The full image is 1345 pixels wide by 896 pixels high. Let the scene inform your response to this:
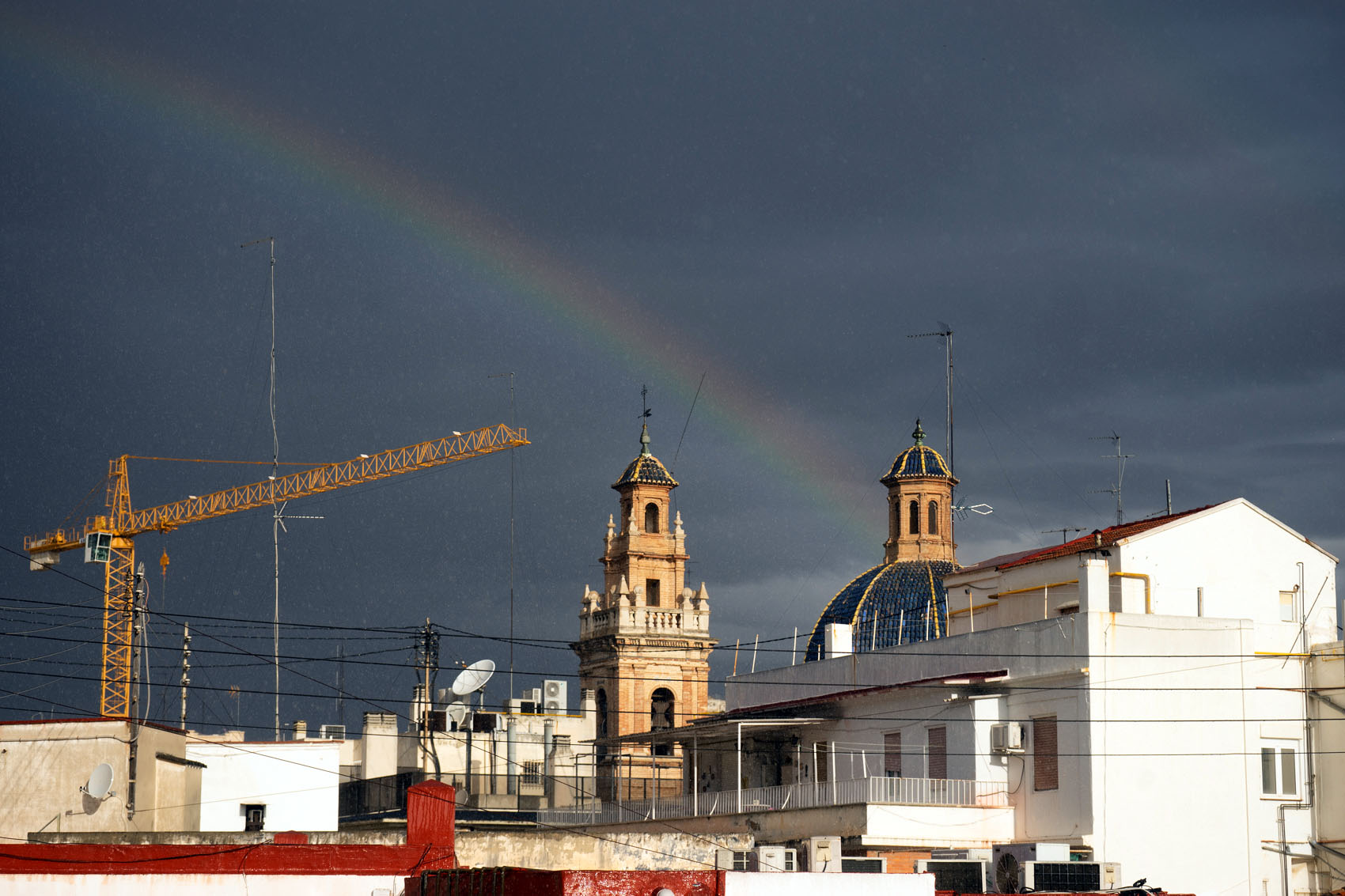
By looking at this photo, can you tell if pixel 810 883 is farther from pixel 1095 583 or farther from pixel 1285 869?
pixel 1285 869

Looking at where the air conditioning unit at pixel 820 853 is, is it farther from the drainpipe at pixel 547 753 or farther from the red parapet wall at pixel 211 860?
the drainpipe at pixel 547 753

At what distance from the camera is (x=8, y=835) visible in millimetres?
41562

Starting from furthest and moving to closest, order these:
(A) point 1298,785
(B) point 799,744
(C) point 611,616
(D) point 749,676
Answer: (C) point 611,616 < (D) point 749,676 < (B) point 799,744 < (A) point 1298,785

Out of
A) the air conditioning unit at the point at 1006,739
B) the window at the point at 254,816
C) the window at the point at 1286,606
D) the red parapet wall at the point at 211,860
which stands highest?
the window at the point at 1286,606

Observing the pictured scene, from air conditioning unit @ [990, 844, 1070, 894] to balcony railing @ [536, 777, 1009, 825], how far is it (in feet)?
22.1

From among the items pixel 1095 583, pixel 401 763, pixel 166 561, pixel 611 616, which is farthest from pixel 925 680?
pixel 166 561

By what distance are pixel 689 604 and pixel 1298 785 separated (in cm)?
5209

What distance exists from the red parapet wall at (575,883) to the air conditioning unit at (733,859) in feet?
35.3

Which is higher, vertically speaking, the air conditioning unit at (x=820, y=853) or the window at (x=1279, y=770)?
the window at (x=1279, y=770)

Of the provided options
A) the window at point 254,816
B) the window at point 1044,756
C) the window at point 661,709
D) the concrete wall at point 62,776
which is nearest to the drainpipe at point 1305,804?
the window at point 1044,756

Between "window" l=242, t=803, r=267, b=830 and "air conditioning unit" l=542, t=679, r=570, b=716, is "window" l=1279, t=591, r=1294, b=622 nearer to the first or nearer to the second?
"window" l=242, t=803, r=267, b=830

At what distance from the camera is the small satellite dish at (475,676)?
57.8 meters

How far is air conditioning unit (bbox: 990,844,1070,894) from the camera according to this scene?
114ft

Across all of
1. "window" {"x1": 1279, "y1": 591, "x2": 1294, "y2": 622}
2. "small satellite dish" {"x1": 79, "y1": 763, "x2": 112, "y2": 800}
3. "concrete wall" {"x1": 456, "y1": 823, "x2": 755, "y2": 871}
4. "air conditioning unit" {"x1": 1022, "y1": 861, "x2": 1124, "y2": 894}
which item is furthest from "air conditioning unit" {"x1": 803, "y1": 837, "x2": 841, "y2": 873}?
"window" {"x1": 1279, "y1": 591, "x2": 1294, "y2": 622}
